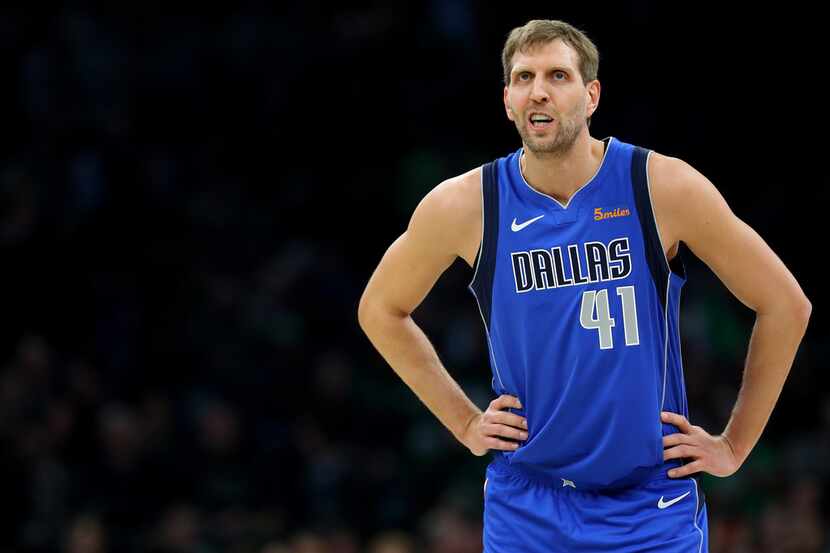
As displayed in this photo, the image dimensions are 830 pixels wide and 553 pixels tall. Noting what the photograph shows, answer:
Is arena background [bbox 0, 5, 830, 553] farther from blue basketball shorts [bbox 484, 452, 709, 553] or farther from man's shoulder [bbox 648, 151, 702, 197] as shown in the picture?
man's shoulder [bbox 648, 151, 702, 197]

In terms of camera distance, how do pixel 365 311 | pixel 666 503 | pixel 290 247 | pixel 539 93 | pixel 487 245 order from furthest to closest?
pixel 290 247 → pixel 365 311 → pixel 487 245 → pixel 666 503 → pixel 539 93

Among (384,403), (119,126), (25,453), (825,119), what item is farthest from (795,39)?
(25,453)

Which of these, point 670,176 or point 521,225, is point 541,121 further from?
point 670,176

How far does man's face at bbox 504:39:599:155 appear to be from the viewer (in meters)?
4.64

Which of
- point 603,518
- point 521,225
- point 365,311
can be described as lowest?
point 603,518

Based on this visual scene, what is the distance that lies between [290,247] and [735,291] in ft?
25.1

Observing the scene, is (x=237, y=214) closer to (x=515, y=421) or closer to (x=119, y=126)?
(x=119, y=126)

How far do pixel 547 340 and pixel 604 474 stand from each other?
496 mm

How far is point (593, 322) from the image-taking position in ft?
15.2

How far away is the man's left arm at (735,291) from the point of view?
4602 millimetres

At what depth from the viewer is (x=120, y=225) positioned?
11797mm

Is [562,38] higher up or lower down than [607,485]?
higher up

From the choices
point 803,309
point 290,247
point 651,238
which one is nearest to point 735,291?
point 803,309

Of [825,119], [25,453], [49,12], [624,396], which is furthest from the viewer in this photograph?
[49,12]
